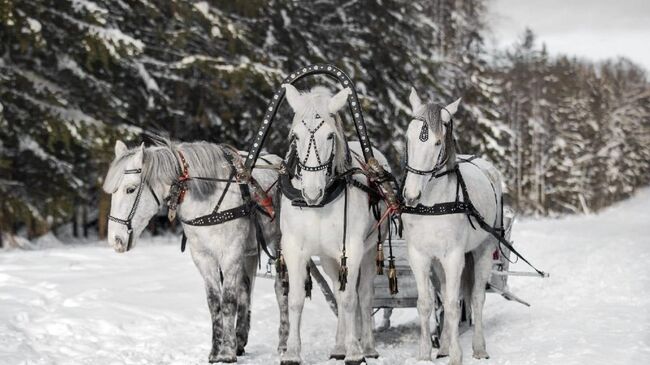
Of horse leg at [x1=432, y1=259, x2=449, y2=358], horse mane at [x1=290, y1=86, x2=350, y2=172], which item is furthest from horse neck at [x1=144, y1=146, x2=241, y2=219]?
horse leg at [x1=432, y1=259, x2=449, y2=358]

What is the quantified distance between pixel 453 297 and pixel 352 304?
0.94 m

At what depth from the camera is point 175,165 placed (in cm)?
664

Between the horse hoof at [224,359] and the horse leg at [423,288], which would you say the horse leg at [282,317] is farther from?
the horse leg at [423,288]

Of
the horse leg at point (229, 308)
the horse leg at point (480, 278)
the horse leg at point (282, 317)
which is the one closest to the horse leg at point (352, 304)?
the horse leg at point (282, 317)

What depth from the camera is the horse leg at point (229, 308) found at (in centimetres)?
662

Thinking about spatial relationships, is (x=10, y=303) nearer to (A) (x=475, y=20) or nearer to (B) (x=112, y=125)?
(B) (x=112, y=125)

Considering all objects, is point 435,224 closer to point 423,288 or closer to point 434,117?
point 423,288

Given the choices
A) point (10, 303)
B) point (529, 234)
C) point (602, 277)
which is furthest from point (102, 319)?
point (529, 234)

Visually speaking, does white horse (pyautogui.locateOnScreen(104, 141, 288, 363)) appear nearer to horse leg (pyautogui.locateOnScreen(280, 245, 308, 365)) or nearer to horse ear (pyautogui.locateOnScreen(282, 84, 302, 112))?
horse leg (pyautogui.locateOnScreen(280, 245, 308, 365))

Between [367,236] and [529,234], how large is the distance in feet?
53.8

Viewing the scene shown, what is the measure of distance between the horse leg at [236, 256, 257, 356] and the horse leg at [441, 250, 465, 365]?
207 centimetres

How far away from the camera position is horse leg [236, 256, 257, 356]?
23.9 ft

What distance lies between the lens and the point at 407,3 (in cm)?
2511

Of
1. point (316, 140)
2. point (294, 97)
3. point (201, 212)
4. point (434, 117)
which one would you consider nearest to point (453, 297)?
point (434, 117)
